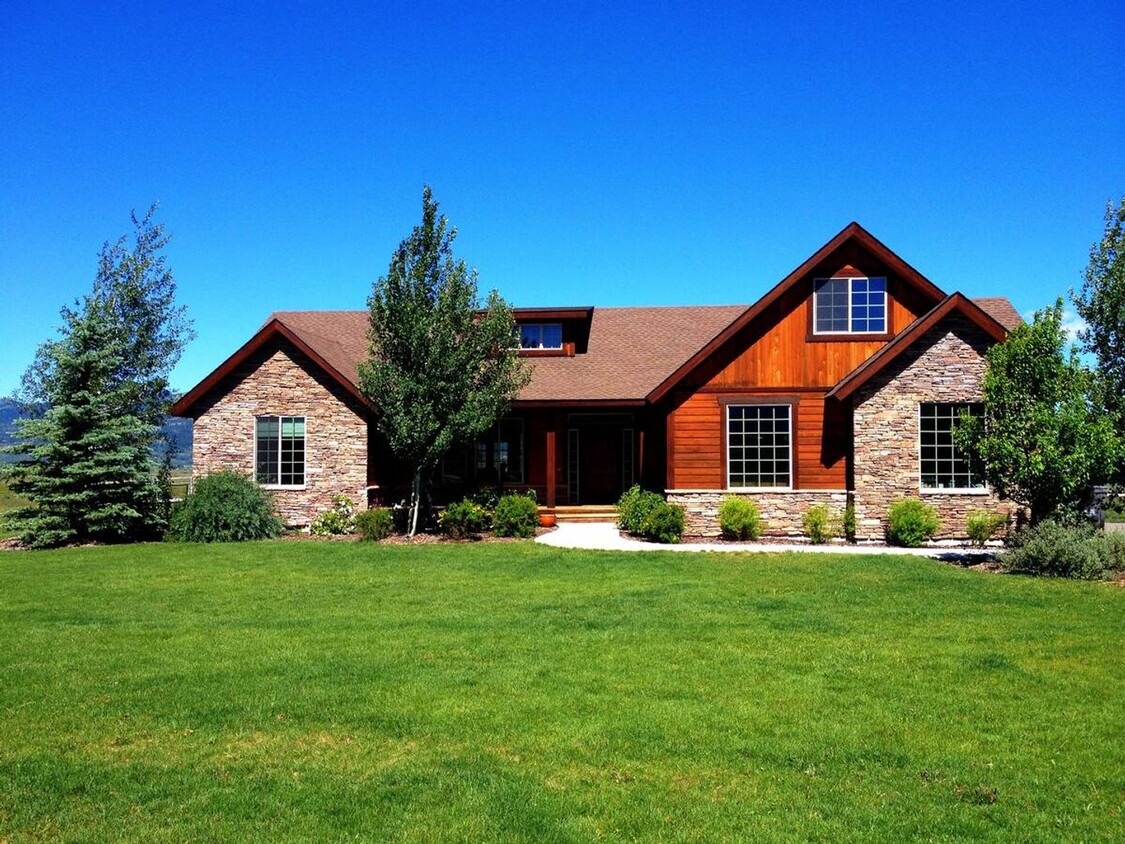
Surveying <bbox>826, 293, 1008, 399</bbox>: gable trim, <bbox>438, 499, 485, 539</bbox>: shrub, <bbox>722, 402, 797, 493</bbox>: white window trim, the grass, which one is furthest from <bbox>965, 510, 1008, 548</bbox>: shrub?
<bbox>438, 499, 485, 539</bbox>: shrub

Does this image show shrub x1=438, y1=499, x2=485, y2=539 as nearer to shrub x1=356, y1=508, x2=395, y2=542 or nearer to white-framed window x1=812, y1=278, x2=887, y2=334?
shrub x1=356, y1=508, x2=395, y2=542

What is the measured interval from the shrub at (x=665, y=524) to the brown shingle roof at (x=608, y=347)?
4.12 meters

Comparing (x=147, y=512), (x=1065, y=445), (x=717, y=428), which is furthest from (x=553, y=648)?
(x=147, y=512)

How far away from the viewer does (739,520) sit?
1880 cm

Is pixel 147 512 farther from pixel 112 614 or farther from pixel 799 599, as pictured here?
pixel 799 599

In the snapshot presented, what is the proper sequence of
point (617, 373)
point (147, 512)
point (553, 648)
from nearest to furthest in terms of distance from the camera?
point (553, 648) → point (147, 512) → point (617, 373)

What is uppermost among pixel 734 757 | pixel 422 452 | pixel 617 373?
pixel 617 373

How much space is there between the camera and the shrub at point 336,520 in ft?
68.0

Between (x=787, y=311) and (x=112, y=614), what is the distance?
14.8 metres

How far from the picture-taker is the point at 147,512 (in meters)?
20.6

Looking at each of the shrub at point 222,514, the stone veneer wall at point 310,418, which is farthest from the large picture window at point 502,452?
the shrub at point 222,514

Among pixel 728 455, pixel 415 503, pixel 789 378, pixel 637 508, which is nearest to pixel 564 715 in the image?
pixel 637 508

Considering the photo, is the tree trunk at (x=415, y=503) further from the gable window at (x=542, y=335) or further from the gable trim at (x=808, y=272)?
the gable window at (x=542, y=335)

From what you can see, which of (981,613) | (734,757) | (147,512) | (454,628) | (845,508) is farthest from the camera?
(147,512)
